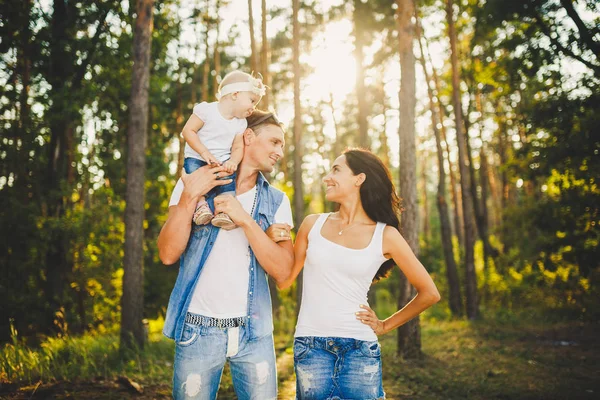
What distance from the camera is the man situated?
7.68 ft

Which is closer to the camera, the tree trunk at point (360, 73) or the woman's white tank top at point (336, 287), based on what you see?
the woman's white tank top at point (336, 287)

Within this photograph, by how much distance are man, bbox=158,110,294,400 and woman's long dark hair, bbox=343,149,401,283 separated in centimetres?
78

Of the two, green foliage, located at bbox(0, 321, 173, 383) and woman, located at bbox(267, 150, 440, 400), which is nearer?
woman, located at bbox(267, 150, 440, 400)

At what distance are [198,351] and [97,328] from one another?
40.0 feet

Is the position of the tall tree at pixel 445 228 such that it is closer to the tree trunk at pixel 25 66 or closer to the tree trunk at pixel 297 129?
the tree trunk at pixel 297 129

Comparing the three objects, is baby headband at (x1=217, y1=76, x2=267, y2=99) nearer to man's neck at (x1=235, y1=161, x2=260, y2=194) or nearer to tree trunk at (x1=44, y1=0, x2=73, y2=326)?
man's neck at (x1=235, y1=161, x2=260, y2=194)

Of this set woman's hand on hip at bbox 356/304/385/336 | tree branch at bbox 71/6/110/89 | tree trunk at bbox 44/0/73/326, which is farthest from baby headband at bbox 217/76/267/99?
tree branch at bbox 71/6/110/89

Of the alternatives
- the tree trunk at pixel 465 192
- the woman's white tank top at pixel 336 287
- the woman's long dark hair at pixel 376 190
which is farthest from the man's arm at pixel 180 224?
the tree trunk at pixel 465 192

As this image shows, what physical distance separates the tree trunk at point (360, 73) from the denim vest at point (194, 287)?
44.6 ft

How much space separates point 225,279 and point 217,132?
1.10 m

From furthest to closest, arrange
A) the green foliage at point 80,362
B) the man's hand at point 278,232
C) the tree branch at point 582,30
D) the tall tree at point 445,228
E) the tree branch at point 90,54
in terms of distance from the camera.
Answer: the tall tree at point 445,228
the tree branch at point 90,54
the tree branch at point 582,30
the green foliage at point 80,362
the man's hand at point 278,232

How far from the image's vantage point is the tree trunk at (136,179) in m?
8.29

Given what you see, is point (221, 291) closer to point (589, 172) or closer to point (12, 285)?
point (589, 172)

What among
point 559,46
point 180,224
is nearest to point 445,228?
point 559,46
